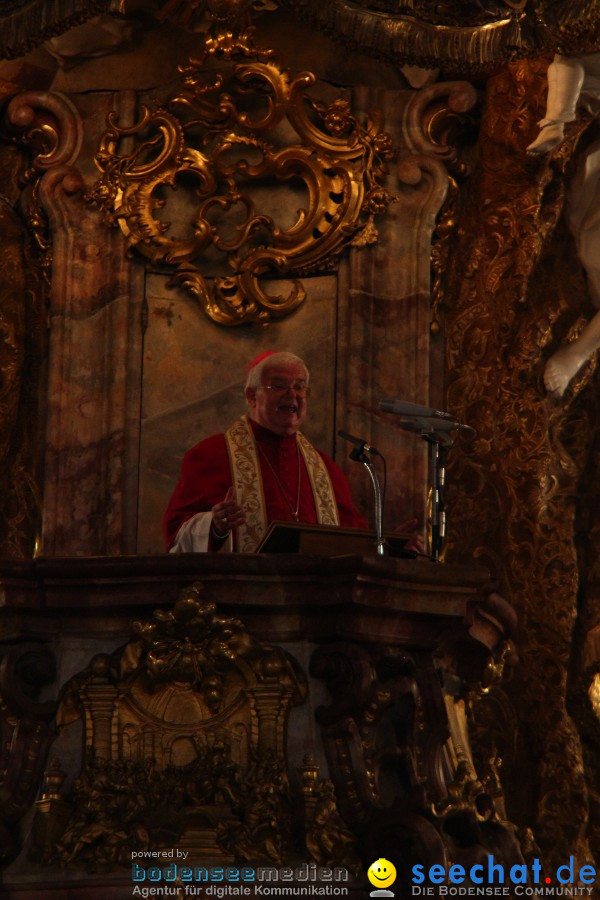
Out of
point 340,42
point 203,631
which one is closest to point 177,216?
point 340,42

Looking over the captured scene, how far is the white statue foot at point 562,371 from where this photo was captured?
818 centimetres

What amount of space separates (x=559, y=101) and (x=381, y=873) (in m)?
3.25

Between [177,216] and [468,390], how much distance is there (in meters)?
1.37

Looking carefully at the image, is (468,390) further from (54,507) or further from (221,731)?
(221,731)

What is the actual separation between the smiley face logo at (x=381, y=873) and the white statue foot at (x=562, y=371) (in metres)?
2.74

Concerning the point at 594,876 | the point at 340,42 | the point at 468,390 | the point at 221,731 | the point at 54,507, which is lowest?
the point at 594,876

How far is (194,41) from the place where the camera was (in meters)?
8.52

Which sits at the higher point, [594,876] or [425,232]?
[425,232]

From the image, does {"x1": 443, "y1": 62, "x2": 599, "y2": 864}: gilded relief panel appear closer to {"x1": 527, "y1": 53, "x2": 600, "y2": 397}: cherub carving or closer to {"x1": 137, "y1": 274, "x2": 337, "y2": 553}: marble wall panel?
{"x1": 527, "y1": 53, "x2": 600, "y2": 397}: cherub carving

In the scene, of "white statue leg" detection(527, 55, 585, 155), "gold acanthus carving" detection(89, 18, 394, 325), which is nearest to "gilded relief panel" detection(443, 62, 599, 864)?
"white statue leg" detection(527, 55, 585, 155)

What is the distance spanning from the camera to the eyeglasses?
7.61 m

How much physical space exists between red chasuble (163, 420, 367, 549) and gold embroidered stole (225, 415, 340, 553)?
0.07ft

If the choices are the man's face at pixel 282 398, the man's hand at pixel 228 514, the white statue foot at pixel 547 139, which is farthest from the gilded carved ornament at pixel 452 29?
the man's hand at pixel 228 514

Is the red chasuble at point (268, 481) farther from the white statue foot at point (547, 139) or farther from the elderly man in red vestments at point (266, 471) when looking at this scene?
the white statue foot at point (547, 139)
